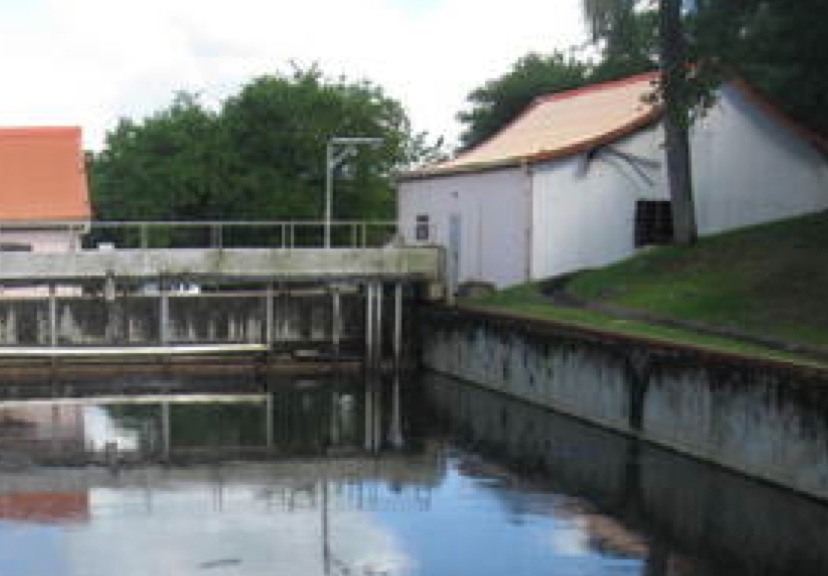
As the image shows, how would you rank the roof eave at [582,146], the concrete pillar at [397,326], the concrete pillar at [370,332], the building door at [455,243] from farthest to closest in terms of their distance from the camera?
the building door at [455,243] < the concrete pillar at [397,326] < the concrete pillar at [370,332] < the roof eave at [582,146]

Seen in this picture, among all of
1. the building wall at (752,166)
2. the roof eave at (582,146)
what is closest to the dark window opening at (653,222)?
the building wall at (752,166)

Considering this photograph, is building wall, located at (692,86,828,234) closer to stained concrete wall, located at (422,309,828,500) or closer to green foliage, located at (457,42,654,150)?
stained concrete wall, located at (422,309,828,500)

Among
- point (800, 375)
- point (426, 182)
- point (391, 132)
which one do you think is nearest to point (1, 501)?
point (800, 375)

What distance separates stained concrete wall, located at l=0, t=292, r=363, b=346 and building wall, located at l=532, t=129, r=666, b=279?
208 inches

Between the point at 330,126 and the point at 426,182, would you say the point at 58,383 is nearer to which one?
the point at 426,182

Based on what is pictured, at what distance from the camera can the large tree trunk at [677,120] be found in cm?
2606

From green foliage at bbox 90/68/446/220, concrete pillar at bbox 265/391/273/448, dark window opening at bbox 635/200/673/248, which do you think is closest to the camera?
concrete pillar at bbox 265/391/273/448

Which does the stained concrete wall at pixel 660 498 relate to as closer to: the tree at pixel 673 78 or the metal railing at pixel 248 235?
the tree at pixel 673 78

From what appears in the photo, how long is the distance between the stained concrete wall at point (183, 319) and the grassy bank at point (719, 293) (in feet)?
14.5

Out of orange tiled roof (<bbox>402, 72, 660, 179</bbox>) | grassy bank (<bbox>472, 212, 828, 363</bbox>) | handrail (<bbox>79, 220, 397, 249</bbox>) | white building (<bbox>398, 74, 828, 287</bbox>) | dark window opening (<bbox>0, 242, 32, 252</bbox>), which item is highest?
orange tiled roof (<bbox>402, 72, 660, 179</bbox>)

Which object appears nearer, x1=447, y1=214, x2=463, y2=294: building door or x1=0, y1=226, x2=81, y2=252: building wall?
x1=447, y1=214, x2=463, y2=294: building door

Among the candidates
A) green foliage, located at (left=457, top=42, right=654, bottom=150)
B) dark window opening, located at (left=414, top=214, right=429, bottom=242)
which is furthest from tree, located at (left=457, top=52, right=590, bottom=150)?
dark window opening, located at (left=414, top=214, right=429, bottom=242)

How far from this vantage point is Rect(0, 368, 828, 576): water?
13.9 m

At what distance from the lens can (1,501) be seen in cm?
1692
